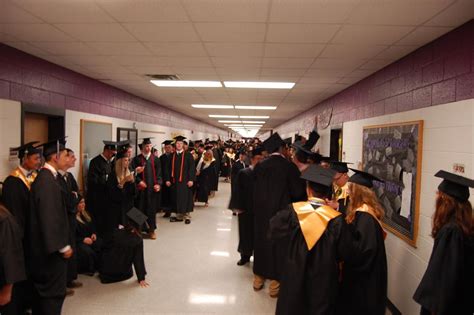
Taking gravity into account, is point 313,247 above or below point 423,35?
below

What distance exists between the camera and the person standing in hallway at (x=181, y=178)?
22.0 ft

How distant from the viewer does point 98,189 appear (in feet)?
17.0

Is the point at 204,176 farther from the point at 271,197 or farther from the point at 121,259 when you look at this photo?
the point at 271,197

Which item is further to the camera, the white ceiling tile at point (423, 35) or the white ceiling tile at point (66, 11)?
the white ceiling tile at point (423, 35)

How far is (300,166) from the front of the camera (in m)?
3.87

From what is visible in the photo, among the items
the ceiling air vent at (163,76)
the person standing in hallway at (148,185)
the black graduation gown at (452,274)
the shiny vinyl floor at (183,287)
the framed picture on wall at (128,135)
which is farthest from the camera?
the framed picture on wall at (128,135)

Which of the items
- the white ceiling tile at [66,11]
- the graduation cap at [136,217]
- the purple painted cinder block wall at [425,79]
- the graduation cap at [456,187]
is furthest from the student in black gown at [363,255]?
the white ceiling tile at [66,11]

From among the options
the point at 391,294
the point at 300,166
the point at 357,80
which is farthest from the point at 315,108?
the point at 391,294

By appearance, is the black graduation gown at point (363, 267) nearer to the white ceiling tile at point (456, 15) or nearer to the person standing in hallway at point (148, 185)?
the white ceiling tile at point (456, 15)

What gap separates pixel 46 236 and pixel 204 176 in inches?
232

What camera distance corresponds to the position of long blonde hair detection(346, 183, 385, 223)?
96.0 inches

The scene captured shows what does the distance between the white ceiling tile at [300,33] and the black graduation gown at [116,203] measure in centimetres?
315

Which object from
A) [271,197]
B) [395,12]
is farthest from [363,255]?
[395,12]

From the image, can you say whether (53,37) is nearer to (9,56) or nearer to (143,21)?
(9,56)
